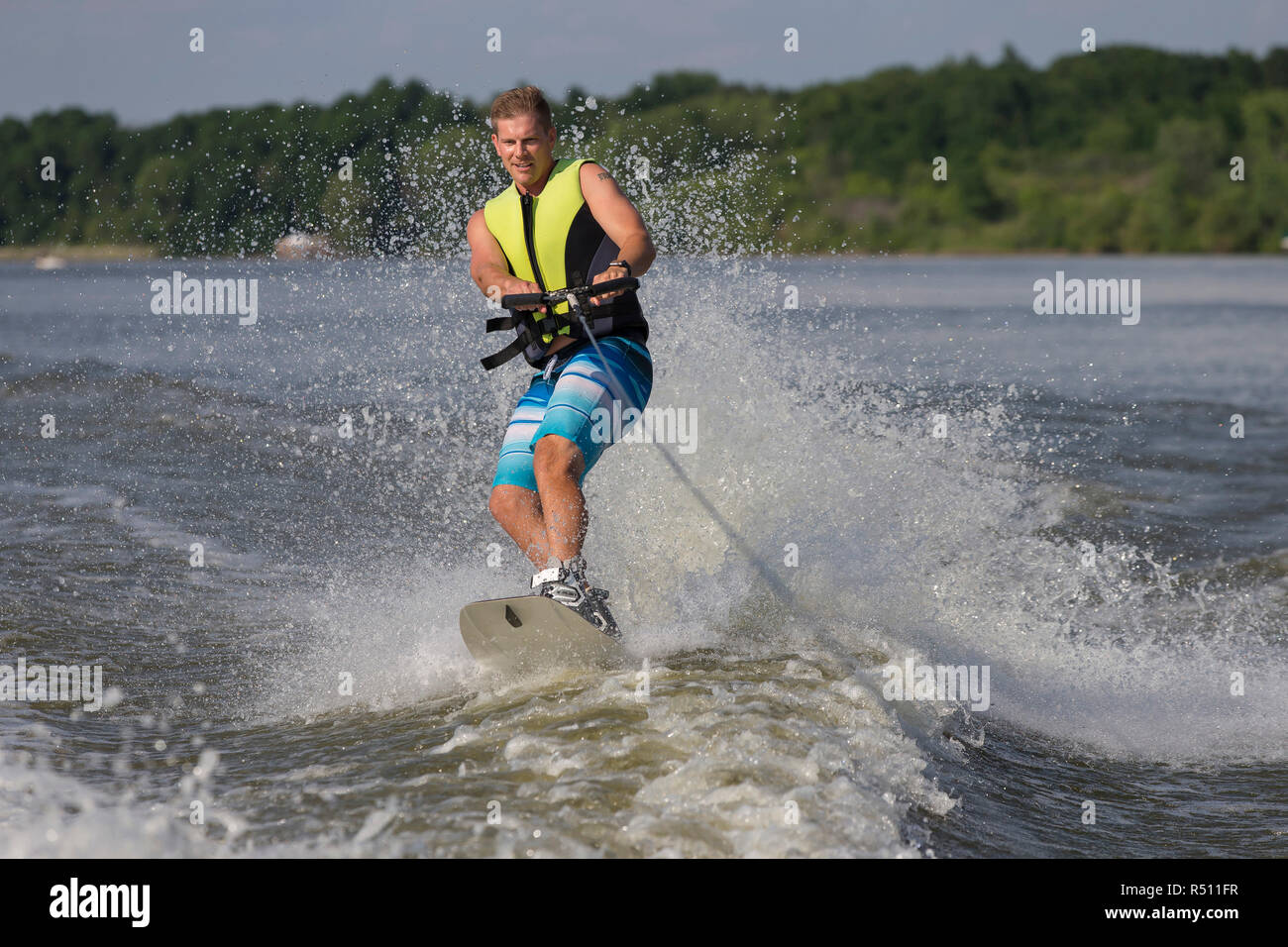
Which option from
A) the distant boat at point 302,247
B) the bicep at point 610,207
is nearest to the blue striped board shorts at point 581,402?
the bicep at point 610,207

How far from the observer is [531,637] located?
439 centimetres

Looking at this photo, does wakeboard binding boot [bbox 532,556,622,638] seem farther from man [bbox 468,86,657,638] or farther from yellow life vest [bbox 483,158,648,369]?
yellow life vest [bbox 483,158,648,369]

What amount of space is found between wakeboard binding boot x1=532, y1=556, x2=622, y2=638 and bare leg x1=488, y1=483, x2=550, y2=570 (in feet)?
0.27

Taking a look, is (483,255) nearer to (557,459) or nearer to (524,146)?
(524,146)

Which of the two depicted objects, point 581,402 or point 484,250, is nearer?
point 581,402

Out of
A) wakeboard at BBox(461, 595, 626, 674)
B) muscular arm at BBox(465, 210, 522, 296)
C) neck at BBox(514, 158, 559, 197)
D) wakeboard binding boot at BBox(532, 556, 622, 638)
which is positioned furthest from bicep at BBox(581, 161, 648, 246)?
wakeboard at BBox(461, 595, 626, 674)

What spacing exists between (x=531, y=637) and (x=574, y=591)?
0.24m

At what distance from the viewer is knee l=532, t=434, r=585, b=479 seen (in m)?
4.36

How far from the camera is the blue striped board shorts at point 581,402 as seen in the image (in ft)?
14.7

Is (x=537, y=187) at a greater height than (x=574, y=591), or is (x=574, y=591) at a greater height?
(x=537, y=187)

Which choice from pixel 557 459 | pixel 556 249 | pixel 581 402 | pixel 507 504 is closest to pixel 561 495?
pixel 557 459

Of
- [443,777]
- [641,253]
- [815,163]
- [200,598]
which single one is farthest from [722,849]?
[815,163]
